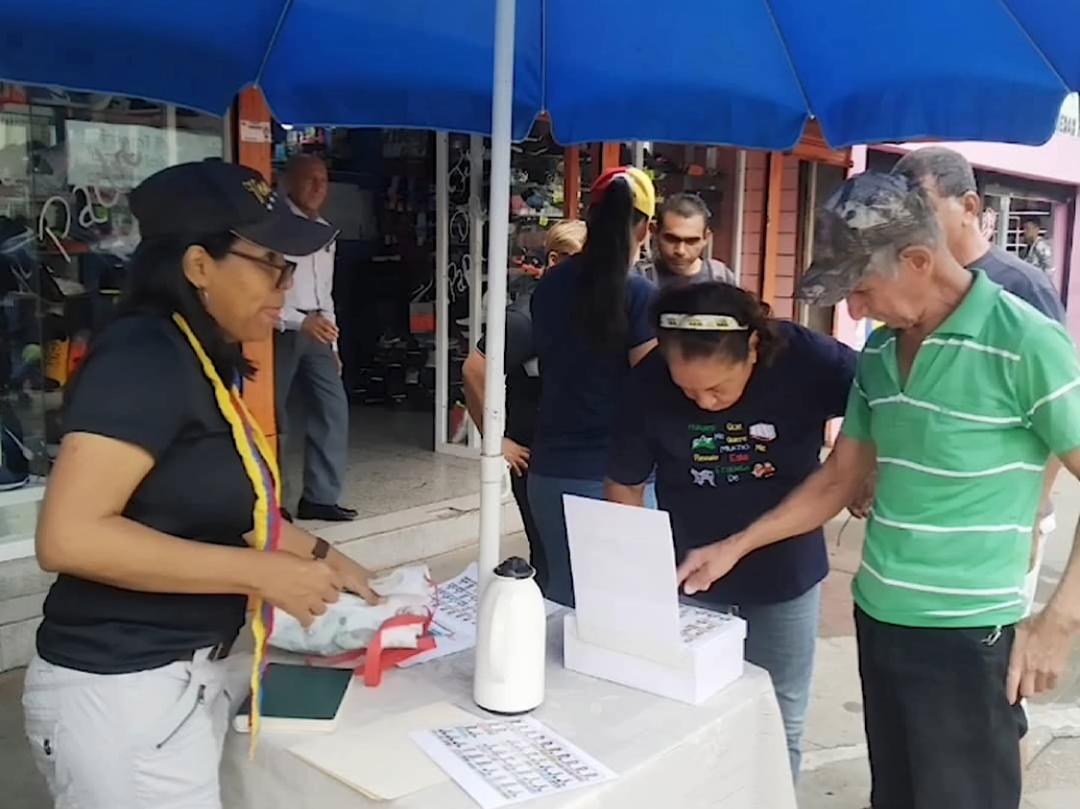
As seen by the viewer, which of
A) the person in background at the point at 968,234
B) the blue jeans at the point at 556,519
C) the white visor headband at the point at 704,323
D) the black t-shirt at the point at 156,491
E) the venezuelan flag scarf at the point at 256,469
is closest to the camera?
the black t-shirt at the point at 156,491

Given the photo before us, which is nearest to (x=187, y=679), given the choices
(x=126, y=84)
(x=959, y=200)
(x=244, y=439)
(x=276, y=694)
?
(x=276, y=694)

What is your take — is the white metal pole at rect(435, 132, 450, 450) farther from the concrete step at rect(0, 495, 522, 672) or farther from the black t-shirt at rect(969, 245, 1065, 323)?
the black t-shirt at rect(969, 245, 1065, 323)

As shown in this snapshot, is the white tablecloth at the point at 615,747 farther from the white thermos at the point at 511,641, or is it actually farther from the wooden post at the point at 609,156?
the wooden post at the point at 609,156

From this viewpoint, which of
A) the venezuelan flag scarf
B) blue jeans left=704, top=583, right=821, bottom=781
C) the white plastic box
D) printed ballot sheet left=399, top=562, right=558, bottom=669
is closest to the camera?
the venezuelan flag scarf

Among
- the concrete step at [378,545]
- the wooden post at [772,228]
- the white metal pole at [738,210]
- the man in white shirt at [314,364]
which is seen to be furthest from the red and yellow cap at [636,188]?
the wooden post at [772,228]

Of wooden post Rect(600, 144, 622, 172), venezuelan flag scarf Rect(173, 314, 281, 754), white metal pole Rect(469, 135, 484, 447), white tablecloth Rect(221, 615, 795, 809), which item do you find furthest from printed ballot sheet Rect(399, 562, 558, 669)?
wooden post Rect(600, 144, 622, 172)

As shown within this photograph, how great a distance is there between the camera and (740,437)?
7.28 ft

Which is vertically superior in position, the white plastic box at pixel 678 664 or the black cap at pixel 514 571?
the black cap at pixel 514 571

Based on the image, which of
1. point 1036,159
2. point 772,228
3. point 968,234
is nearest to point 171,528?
point 968,234

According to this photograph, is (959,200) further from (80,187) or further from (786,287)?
(786,287)

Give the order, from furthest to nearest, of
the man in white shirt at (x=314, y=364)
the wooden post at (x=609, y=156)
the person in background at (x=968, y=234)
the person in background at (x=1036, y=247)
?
the person in background at (x=1036, y=247) < the wooden post at (x=609, y=156) < the man in white shirt at (x=314, y=364) < the person in background at (x=968, y=234)

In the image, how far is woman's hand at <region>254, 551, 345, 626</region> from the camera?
57.3 inches

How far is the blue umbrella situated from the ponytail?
20 centimetres

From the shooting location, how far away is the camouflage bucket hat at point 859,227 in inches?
70.4
